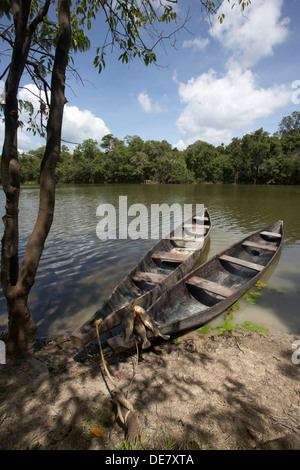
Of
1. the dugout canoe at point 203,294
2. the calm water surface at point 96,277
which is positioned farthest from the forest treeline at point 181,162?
the dugout canoe at point 203,294

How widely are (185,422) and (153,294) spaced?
7.08 ft

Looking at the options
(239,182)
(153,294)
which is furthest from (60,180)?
(153,294)

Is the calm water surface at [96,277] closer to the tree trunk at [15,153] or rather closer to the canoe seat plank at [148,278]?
the canoe seat plank at [148,278]

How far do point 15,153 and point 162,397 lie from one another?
345cm

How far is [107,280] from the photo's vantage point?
20.1 feet

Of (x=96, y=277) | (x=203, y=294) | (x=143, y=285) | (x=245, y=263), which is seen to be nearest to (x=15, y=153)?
(x=143, y=285)

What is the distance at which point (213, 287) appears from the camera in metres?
4.74

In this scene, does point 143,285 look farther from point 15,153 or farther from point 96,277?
point 15,153

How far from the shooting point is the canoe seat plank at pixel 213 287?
14.9ft

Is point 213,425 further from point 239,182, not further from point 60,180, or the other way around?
point 60,180

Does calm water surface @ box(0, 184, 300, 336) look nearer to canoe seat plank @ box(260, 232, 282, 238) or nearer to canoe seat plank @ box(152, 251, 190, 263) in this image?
canoe seat plank @ box(260, 232, 282, 238)

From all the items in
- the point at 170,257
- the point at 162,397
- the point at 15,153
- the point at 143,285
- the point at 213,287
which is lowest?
the point at 162,397

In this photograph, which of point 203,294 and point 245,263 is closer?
point 203,294

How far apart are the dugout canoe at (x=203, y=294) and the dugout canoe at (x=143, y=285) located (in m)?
0.25
